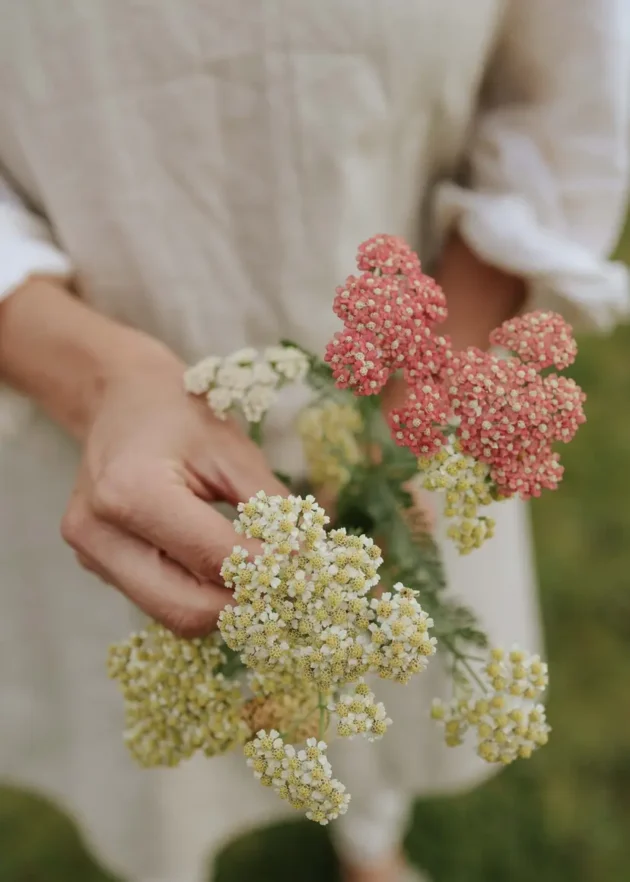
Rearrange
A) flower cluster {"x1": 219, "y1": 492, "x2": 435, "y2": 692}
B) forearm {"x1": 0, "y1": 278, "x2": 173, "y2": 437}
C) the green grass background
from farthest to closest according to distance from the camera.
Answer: the green grass background
forearm {"x1": 0, "y1": 278, "x2": 173, "y2": 437}
flower cluster {"x1": 219, "y1": 492, "x2": 435, "y2": 692}

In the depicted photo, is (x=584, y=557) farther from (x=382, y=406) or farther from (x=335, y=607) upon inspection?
(x=335, y=607)

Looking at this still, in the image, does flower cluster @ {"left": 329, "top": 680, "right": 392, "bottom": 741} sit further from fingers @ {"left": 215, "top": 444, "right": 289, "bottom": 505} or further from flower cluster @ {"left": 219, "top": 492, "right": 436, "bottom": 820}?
fingers @ {"left": 215, "top": 444, "right": 289, "bottom": 505}

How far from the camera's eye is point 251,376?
472 mm

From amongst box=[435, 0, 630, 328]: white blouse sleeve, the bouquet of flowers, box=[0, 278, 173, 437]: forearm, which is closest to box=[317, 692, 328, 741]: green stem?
the bouquet of flowers

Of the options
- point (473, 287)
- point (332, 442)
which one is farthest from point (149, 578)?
point (473, 287)

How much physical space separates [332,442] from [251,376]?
4.4 inches

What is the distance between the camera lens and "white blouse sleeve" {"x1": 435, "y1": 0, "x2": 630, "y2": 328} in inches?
26.5

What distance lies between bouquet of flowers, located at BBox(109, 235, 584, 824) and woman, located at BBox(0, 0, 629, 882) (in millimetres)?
68

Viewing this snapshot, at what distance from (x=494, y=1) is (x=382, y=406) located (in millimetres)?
352

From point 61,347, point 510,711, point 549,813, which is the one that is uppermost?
point 61,347

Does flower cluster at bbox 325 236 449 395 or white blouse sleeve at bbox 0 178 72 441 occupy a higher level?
flower cluster at bbox 325 236 449 395

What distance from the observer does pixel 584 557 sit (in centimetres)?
166

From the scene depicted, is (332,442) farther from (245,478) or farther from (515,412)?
(515,412)

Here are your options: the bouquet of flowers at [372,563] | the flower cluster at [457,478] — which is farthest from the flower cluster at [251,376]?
the flower cluster at [457,478]
